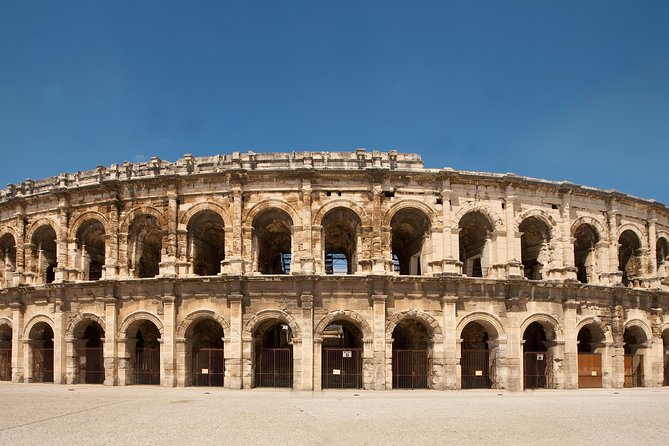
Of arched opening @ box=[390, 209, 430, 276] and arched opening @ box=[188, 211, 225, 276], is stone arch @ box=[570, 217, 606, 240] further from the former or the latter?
arched opening @ box=[188, 211, 225, 276]

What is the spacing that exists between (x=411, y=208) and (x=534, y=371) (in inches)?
322

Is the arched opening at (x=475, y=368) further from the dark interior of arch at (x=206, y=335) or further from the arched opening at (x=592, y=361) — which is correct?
the dark interior of arch at (x=206, y=335)

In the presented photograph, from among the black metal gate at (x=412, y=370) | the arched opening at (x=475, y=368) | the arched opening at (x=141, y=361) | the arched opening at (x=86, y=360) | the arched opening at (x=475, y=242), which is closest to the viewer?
the black metal gate at (x=412, y=370)

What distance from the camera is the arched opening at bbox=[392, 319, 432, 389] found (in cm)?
2219

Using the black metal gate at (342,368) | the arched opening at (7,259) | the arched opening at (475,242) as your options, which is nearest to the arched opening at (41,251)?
the arched opening at (7,259)

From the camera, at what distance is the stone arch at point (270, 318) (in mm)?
21156

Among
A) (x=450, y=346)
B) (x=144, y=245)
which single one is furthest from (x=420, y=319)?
(x=144, y=245)

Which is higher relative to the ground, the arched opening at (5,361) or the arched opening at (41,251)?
the arched opening at (41,251)

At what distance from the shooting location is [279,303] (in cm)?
2139

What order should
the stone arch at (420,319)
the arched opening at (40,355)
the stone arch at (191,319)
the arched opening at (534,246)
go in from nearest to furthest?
the stone arch at (420,319) → the stone arch at (191,319) → the arched opening at (534,246) → the arched opening at (40,355)

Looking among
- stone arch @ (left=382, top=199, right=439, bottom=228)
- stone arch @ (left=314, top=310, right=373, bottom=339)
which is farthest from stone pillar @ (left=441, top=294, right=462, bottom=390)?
stone arch @ (left=382, top=199, right=439, bottom=228)

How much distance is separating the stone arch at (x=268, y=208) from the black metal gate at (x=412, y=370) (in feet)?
21.5

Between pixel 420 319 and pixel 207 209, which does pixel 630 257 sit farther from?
pixel 207 209

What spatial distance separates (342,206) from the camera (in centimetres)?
2202
